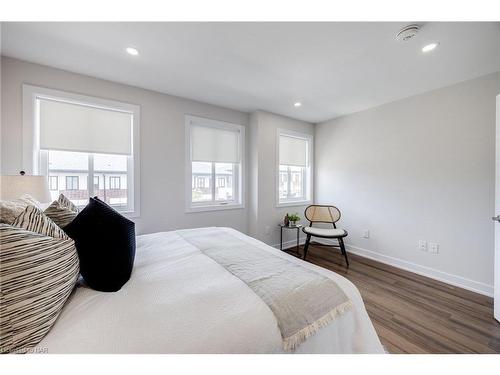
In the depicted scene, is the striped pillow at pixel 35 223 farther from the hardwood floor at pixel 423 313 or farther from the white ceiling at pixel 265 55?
the hardwood floor at pixel 423 313

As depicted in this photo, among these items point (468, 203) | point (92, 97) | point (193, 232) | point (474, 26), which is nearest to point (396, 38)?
point (474, 26)

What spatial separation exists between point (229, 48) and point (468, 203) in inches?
123

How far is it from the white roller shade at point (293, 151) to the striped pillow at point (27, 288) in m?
3.31

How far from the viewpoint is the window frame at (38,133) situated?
195cm

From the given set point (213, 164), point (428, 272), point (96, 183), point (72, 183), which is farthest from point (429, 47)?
point (72, 183)

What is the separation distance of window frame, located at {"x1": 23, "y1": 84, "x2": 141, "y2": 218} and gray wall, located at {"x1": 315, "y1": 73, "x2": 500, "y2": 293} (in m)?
3.29

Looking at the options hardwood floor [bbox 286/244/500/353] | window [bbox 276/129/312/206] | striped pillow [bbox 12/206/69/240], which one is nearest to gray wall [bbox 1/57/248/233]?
window [bbox 276/129/312/206]

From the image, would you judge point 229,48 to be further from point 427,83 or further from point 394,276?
point 394,276

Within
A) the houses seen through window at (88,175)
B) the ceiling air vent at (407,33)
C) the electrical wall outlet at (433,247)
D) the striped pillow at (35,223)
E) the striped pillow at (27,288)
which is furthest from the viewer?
the electrical wall outlet at (433,247)

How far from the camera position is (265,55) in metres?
1.84

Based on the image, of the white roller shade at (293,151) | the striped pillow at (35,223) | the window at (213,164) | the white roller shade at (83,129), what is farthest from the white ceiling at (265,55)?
the striped pillow at (35,223)
